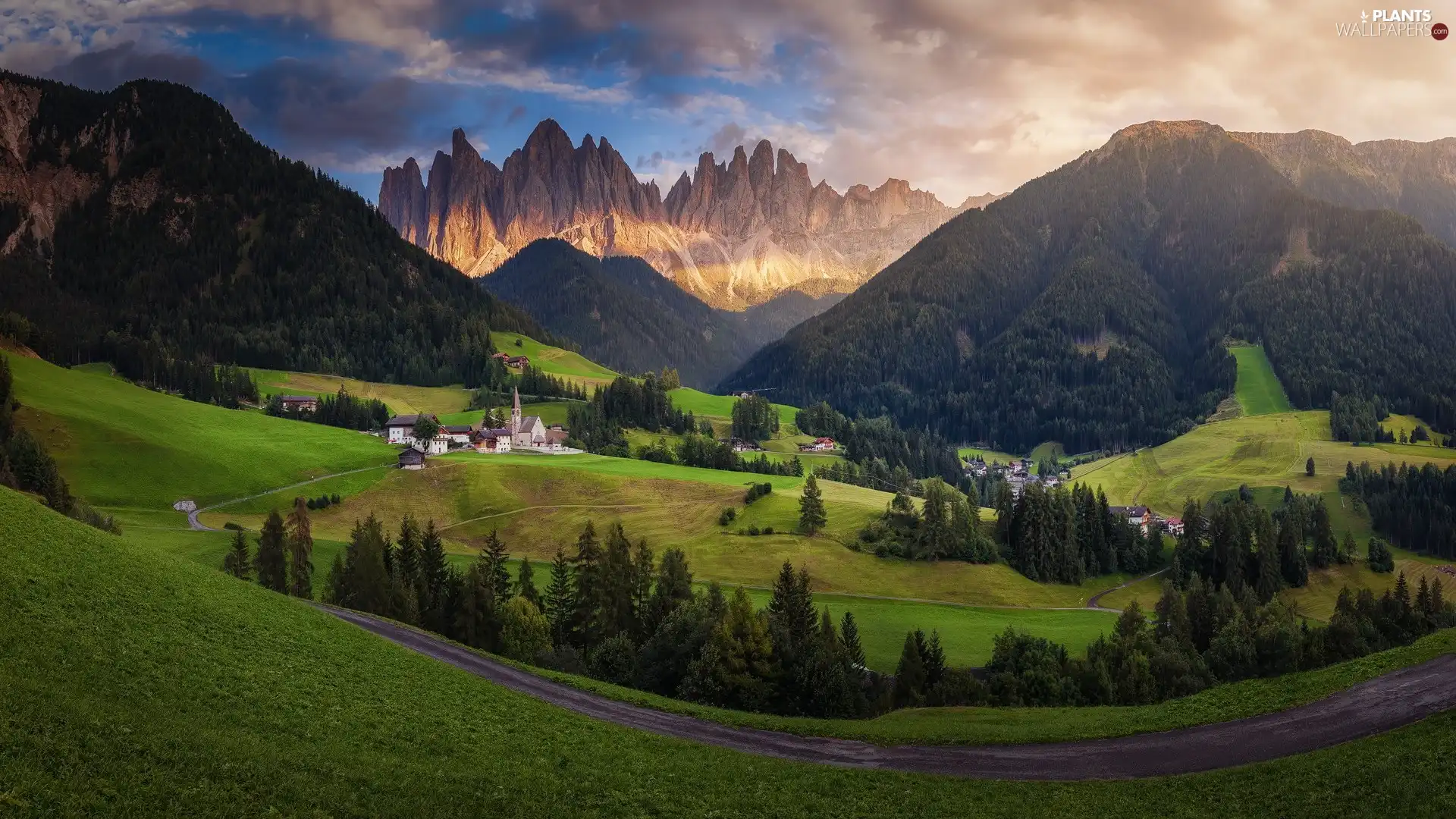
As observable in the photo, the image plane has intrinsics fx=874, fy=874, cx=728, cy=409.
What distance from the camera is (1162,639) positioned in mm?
72125

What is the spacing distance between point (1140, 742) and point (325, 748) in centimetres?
3050

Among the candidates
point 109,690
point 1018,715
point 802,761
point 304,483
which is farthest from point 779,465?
point 109,690

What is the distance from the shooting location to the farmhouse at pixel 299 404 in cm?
18950

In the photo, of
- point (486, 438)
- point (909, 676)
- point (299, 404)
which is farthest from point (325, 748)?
point (299, 404)

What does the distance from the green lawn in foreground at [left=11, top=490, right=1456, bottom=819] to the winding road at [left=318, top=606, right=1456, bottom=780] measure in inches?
81.4

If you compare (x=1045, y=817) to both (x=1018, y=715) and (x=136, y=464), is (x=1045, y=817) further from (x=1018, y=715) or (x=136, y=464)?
(x=136, y=464)

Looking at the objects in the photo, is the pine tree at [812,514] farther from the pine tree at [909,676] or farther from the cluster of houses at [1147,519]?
the cluster of houses at [1147,519]

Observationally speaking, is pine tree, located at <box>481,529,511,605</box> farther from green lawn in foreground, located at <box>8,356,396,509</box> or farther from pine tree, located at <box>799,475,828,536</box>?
green lawn in foreground, located at <box>8,356,396,509</box>

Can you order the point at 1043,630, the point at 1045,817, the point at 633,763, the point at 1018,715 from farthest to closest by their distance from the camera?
the point at 1043,630 < the point at 1018,715 < the point at 633,763 < the point at 1045,817

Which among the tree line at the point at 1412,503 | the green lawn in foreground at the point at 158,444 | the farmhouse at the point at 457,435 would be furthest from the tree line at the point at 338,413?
the tree line at the point at 1412,503

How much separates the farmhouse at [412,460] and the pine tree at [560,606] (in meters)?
64.9

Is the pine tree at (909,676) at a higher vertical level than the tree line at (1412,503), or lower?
lower

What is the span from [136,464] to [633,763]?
378ft

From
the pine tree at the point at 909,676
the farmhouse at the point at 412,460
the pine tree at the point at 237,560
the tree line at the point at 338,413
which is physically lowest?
the pine tree at the point at 909,676
